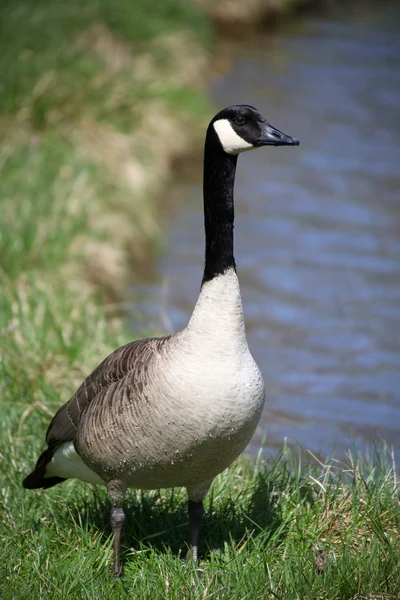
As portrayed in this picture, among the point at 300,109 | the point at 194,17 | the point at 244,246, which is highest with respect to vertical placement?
the point at 194,17

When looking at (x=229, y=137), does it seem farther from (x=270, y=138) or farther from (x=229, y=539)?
(x=229, y=539)

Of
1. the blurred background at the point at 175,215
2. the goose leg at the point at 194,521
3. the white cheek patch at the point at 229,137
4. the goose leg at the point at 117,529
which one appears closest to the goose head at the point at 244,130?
the white cheek patch at the point at 229,137

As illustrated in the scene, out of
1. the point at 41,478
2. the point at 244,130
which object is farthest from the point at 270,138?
the point at 41,478

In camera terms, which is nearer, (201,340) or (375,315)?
(201,340)

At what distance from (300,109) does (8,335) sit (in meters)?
10.8

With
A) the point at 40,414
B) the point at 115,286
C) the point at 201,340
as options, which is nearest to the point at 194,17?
the point at 115,286

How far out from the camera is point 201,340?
392cm

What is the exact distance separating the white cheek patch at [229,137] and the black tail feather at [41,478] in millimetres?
1871

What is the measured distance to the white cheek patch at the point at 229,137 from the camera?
406cm

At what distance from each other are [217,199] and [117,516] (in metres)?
1.61

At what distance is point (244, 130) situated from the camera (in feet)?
13.3

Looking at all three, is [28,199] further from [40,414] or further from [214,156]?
[214,156]

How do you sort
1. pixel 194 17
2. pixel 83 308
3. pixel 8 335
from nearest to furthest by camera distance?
pixel 8 335
pixel 83 308
pixel 194 17

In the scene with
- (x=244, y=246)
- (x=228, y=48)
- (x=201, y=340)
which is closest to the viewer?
(x=201, y=340)
